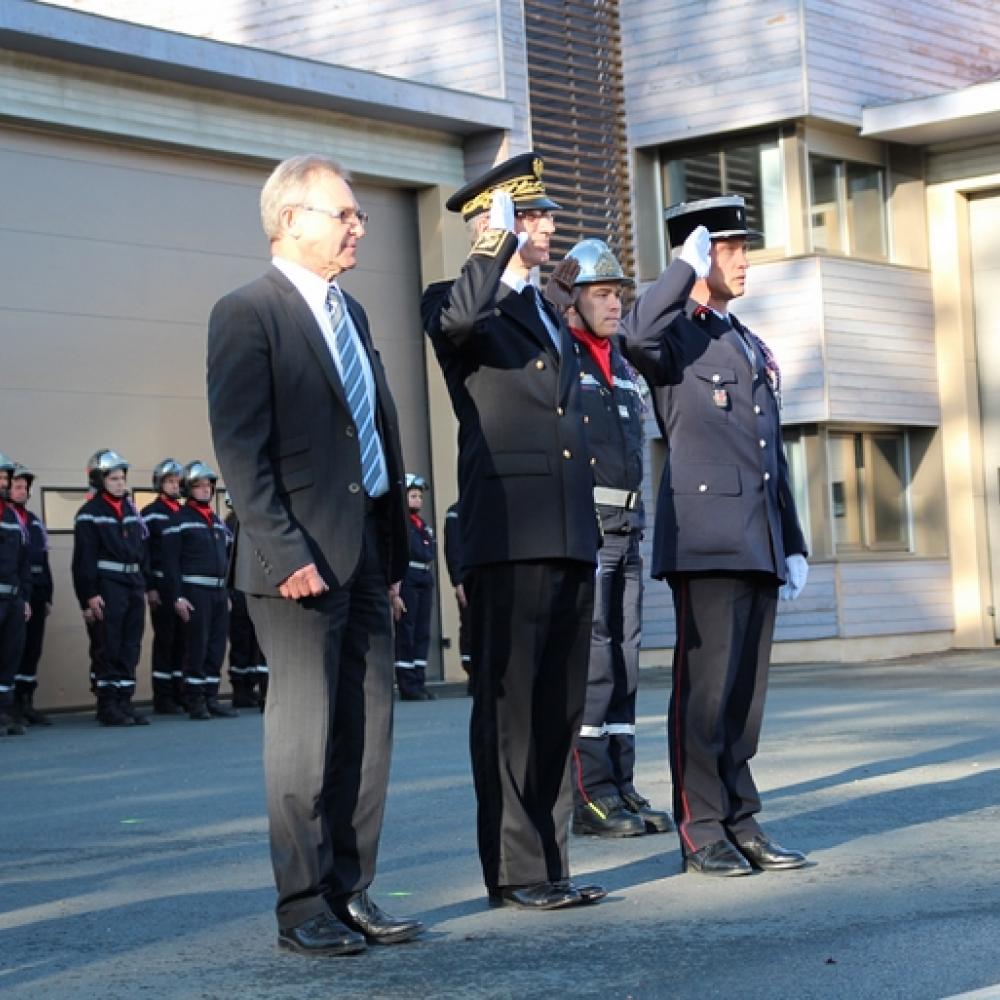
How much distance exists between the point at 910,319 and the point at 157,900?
18680 millimetres

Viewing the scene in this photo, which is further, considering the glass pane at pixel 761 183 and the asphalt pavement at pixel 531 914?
the glass pane at pixel 761 183

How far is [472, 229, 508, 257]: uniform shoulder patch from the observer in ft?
20.6

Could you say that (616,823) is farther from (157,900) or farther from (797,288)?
(797,288)

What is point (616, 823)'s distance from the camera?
26.3 feet

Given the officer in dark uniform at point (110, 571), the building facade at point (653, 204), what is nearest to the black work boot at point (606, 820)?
the officer in dark uniform at point (110, 571)

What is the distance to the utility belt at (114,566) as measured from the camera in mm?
17797

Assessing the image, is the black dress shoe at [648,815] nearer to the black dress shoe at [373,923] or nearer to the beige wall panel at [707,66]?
the black dress shoe at [373,923]

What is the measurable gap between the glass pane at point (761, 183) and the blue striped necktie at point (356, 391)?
17873 mm

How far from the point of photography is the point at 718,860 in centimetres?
684

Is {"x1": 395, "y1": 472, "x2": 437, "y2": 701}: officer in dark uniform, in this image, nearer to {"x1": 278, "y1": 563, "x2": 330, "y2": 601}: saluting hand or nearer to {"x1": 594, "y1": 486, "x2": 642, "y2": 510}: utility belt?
{"x1": 594, "y1": 486, "x2": 642, "y2": 510}: utility belt

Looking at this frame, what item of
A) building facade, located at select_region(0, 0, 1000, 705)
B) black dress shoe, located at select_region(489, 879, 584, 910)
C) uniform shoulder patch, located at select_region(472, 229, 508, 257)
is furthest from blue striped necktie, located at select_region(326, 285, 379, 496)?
Result: building facade, located at select_region(0, 0, 1000, 705)

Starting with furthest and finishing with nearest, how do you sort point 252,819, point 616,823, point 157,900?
point 252,819, point 616,823, point 157,900

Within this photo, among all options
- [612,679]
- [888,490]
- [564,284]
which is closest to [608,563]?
[612,679]

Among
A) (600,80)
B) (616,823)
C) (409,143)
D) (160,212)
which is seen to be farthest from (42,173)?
(616,823)
